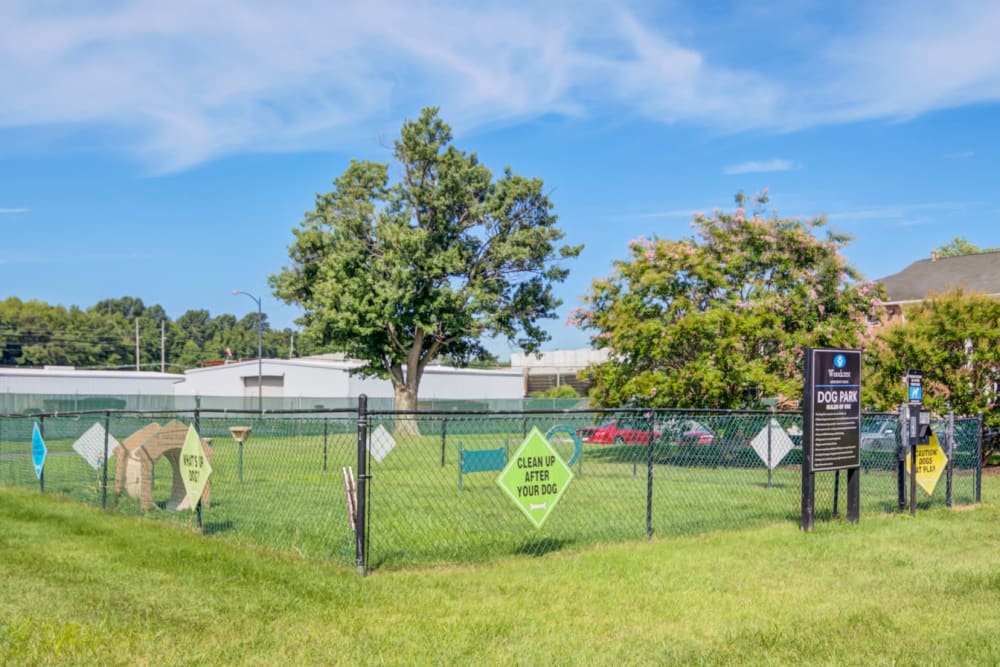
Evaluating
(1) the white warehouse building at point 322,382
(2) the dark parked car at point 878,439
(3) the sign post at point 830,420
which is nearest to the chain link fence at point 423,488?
(3) the sign post at point 830,420

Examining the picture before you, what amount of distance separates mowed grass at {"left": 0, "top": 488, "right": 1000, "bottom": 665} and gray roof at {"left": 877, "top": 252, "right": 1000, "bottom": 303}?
31.4m

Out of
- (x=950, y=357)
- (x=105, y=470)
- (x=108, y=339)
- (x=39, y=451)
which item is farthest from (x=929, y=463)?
(x=108, y=339)

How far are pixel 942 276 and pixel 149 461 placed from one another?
3705cm

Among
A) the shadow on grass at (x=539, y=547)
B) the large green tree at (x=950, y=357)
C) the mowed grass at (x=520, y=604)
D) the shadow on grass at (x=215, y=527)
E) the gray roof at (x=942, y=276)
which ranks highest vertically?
the gray roof at (x=942, y=276)

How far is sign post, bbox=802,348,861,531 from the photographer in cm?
1114

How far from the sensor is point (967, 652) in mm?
5965

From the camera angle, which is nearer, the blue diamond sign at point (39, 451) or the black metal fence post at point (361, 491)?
the black metal fence post at point (361, 491)

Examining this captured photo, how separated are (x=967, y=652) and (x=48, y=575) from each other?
7.21m

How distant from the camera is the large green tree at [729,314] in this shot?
918 inches

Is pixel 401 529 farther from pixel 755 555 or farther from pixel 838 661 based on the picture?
pixel 838 661

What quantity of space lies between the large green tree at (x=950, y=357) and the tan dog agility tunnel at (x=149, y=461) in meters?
15.7

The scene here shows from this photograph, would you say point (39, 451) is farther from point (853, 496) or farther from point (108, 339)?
point (108, 339)

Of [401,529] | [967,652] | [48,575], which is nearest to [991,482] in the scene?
[401,529]

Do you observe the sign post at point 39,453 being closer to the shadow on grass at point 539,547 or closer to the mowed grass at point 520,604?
the mowed grass at point 520,604
